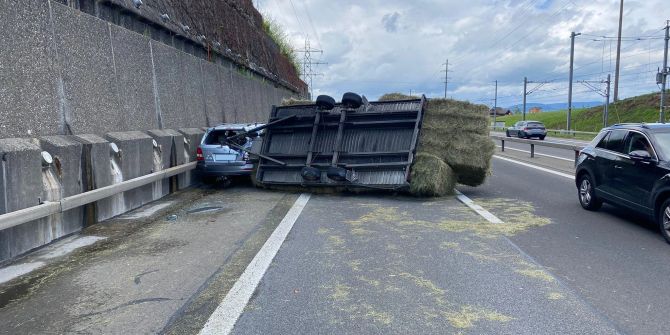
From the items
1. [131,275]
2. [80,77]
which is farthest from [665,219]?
[80,77]

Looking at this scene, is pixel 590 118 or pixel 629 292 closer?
pixel 629 292

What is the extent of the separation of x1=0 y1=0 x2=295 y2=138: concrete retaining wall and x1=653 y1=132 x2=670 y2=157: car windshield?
9.33 m

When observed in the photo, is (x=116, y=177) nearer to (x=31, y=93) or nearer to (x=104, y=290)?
(x=31, y=93)

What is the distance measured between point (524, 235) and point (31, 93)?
7.56 m

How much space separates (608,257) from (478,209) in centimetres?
345

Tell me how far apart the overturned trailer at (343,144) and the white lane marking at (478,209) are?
1.31 meters

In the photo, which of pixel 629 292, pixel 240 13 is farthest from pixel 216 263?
pixel 240 13

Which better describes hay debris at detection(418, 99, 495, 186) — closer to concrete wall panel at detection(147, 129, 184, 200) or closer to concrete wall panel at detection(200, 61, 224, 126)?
concrete wall panel at detection(147, 129, 184, 200)

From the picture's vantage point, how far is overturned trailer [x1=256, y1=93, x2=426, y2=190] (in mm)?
11031

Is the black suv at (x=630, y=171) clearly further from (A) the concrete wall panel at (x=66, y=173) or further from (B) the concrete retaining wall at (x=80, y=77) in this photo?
(B) the concrete retaining wall at (x=80, y=77)

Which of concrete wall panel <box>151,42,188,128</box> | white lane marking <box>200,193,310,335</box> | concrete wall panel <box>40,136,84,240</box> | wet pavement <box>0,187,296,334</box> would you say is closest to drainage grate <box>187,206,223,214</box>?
wet pavement <box>0,187,296,334</box>

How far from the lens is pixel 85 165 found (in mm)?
7895

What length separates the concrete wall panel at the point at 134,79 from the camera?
34.8 ft


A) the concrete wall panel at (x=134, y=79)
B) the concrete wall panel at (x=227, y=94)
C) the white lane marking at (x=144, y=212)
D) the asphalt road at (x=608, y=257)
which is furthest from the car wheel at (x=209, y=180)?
the concrete wall panel at (x=227, y=94)
